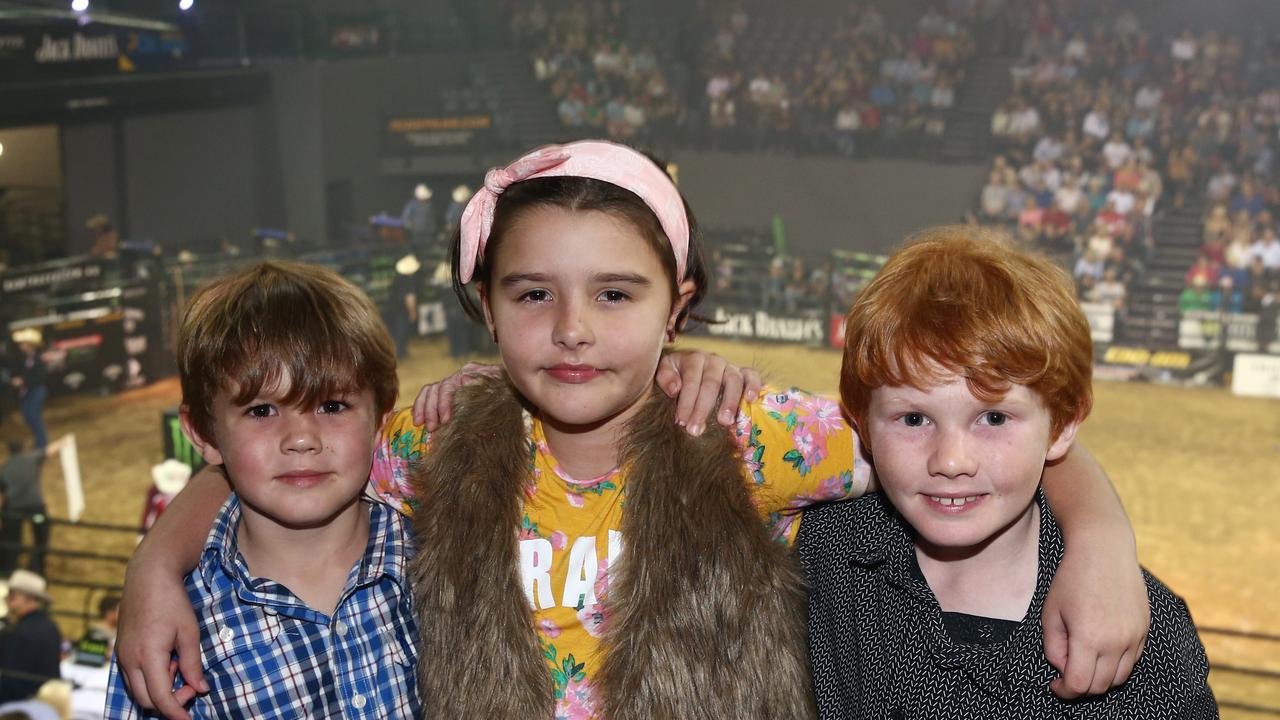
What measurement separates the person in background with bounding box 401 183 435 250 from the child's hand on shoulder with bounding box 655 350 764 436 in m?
4.24

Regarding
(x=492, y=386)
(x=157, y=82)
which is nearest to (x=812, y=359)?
(x=157, y=82)

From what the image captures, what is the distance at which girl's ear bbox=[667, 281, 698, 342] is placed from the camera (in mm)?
1209

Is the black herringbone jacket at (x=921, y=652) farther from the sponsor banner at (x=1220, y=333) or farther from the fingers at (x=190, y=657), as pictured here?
the sponsor banner at (x=1220, y=333)

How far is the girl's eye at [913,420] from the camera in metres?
1.01

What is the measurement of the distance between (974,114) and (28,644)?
4.68 meters

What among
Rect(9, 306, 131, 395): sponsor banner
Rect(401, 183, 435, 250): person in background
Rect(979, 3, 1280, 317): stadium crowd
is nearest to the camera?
Rect(979, 3, 1280, 317): stadium crowd

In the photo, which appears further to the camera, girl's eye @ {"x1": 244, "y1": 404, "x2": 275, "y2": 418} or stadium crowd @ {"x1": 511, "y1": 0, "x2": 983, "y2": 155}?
stadium crowd @ {"x1": 511, "y1": 0, "x2": 983, "y2": 155}

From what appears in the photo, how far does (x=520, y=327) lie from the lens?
43.6 inches

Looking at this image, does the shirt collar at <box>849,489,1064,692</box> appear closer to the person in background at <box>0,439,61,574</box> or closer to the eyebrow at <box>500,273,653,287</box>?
the eyebrow at <box>500,273,653,287</box>

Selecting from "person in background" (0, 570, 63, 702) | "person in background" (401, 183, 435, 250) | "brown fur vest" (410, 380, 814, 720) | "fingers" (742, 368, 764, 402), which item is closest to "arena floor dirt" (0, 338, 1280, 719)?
"person in background" (401, 183, 435, 250)

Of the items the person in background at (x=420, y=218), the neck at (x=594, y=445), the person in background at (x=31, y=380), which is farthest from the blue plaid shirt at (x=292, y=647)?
the person in background at (x=31, y=380)

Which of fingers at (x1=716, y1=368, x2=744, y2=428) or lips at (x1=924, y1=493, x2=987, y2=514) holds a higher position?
fingers at (x1=716, y1=368, x2=744, y2=428)

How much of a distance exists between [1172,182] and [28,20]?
17.5 feet

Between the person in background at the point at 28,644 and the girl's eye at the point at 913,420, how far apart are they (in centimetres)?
420
